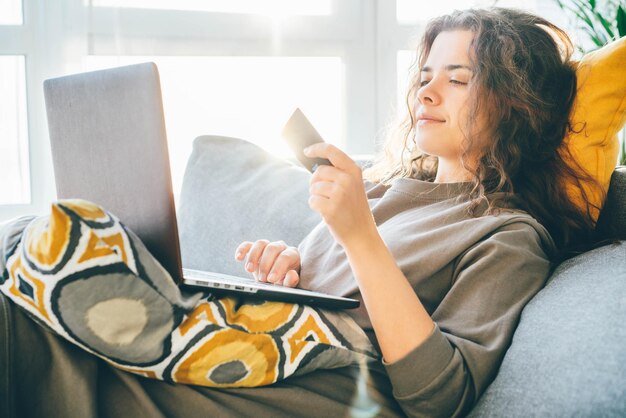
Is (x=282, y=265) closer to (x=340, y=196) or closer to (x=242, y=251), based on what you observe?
(x=242, y=251)

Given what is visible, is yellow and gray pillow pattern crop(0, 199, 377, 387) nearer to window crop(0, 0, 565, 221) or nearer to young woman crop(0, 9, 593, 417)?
young woman crop(0, 9, 593, 417)

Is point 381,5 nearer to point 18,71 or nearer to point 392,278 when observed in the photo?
point 18,71

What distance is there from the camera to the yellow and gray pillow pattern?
2.05 feet

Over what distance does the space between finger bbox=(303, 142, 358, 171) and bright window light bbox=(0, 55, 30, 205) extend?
1.68 m

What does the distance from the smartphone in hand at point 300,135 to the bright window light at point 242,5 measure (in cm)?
159

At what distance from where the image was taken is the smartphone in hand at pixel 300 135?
2.51 ft

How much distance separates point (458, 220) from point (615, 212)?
0.29 meters

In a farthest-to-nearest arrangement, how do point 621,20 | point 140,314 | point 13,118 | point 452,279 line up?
1. point 13,118
2. point 621,20
3. point 452,279
4. point 140,314

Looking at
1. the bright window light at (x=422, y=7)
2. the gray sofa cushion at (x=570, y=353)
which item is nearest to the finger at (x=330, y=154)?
the gray sofa cushion at (x=570, y=353)

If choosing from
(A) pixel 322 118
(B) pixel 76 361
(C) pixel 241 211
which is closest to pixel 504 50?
(C) pixel 241 211

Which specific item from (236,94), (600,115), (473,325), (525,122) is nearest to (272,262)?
(473,325)

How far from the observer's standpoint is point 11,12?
205cm

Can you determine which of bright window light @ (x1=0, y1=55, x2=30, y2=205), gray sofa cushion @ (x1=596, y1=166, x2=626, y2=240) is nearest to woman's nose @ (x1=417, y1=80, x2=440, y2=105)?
gray sofa cushion @ (x1=596, y1=166, x2=626, y2=240)

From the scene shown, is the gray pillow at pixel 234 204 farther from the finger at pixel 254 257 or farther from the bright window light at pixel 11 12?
the bright window light at pixel 11 12
